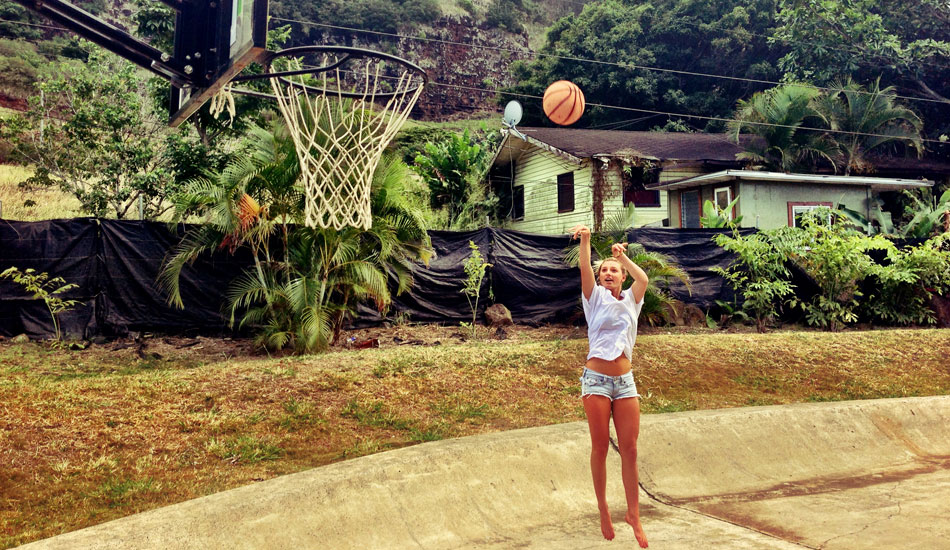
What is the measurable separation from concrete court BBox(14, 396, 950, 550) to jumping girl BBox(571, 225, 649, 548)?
370 millimetres

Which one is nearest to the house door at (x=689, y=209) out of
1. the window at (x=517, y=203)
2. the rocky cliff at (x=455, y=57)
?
the window at (x=517, y=203)

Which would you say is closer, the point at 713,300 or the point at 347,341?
the point at 347,341

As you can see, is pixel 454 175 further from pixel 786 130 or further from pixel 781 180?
pixel 786 130

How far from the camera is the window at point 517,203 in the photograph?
995 inches

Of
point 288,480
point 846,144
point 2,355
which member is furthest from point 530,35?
point 288,480

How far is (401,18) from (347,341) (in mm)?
43849

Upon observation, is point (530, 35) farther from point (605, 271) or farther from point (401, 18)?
point (605, 271)

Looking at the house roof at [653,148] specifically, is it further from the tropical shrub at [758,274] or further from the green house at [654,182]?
the tropical shrub at [758,274]

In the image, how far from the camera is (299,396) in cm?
734

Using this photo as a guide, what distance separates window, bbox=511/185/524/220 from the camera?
Result: 25281 millimetres

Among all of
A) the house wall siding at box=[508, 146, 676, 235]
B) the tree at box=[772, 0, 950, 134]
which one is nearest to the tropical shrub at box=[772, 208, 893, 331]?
the house wall siding at box=[508, 146, 676, 235]

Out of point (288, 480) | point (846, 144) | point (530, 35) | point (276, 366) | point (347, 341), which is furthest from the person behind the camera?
point (530, 35)

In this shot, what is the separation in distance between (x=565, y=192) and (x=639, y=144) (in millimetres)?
3071

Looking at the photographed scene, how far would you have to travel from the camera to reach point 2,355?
9.70m
